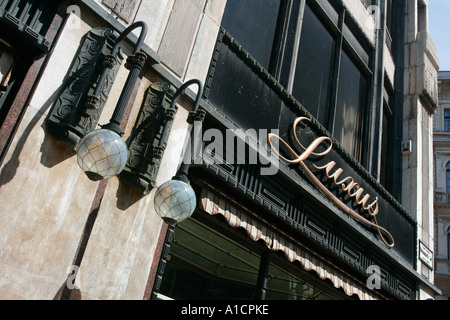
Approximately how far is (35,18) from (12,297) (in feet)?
8.87

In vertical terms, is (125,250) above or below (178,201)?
below

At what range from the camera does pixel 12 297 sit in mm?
3789

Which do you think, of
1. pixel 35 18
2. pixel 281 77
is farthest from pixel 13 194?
pixel 281 77

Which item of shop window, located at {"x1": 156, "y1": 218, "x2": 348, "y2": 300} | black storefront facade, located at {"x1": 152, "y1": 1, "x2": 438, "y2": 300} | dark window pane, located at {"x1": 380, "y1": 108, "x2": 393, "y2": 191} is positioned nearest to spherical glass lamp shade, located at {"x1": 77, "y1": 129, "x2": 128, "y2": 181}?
black storefront facade, located at {"x1": 152, "y1": 1, "x2": 438, "y2": 300}

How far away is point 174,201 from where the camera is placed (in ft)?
13.8

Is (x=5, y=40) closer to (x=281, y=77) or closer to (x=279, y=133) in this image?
(x=279, y=133)

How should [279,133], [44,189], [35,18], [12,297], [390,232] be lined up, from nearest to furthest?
[12,297]
[44,189]
[35,18]
[279,133]
[390,232]

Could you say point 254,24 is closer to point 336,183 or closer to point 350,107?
point 336,183

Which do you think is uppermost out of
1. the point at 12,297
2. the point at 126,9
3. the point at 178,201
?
the point at 126,9

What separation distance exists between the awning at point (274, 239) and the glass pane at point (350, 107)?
10.2ft

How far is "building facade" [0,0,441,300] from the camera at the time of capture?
4.21m

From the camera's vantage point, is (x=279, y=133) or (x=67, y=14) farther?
(x=279, y=133)

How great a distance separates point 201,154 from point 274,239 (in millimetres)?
1865

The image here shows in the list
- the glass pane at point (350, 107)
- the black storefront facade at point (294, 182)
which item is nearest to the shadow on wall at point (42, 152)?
Result: the black storefront facade at point (294, 182)
